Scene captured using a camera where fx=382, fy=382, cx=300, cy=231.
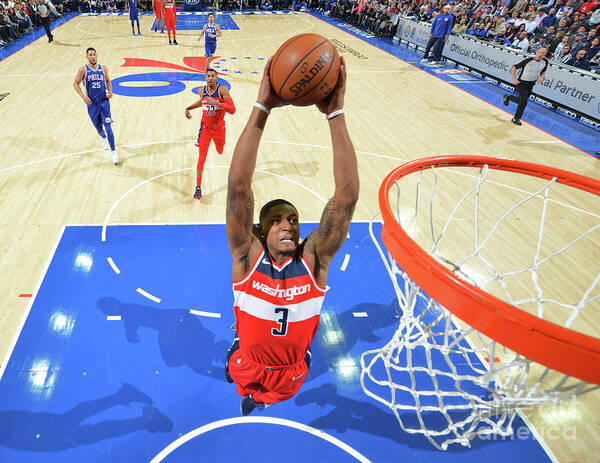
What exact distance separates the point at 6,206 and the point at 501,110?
11450 mm

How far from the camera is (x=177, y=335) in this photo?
12.9ft

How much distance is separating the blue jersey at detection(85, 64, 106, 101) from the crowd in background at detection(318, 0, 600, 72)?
36.4 feet

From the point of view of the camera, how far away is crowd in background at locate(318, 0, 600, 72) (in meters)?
11.0

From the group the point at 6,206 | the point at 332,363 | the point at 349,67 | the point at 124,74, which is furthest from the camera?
the point at 349,67

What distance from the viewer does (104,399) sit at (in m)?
3.34

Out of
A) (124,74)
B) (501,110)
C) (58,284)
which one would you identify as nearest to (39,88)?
(124,74)

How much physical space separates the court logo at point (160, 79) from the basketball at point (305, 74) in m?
9.51

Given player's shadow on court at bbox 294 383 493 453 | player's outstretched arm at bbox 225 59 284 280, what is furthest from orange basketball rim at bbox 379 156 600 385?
player's shadow on court at bbox 294 383 493 453

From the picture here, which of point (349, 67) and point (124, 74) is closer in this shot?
point (124, 74)

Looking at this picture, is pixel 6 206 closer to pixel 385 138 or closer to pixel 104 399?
pixel 104 399

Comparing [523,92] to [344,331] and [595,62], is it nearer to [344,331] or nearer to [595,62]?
[595,62]

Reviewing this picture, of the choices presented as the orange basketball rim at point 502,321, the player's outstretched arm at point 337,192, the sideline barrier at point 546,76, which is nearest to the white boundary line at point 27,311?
the player's outstretched arm at point 337,192

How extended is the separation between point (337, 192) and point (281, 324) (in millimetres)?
842

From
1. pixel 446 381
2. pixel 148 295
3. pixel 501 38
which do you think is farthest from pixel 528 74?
pixel 148 295
